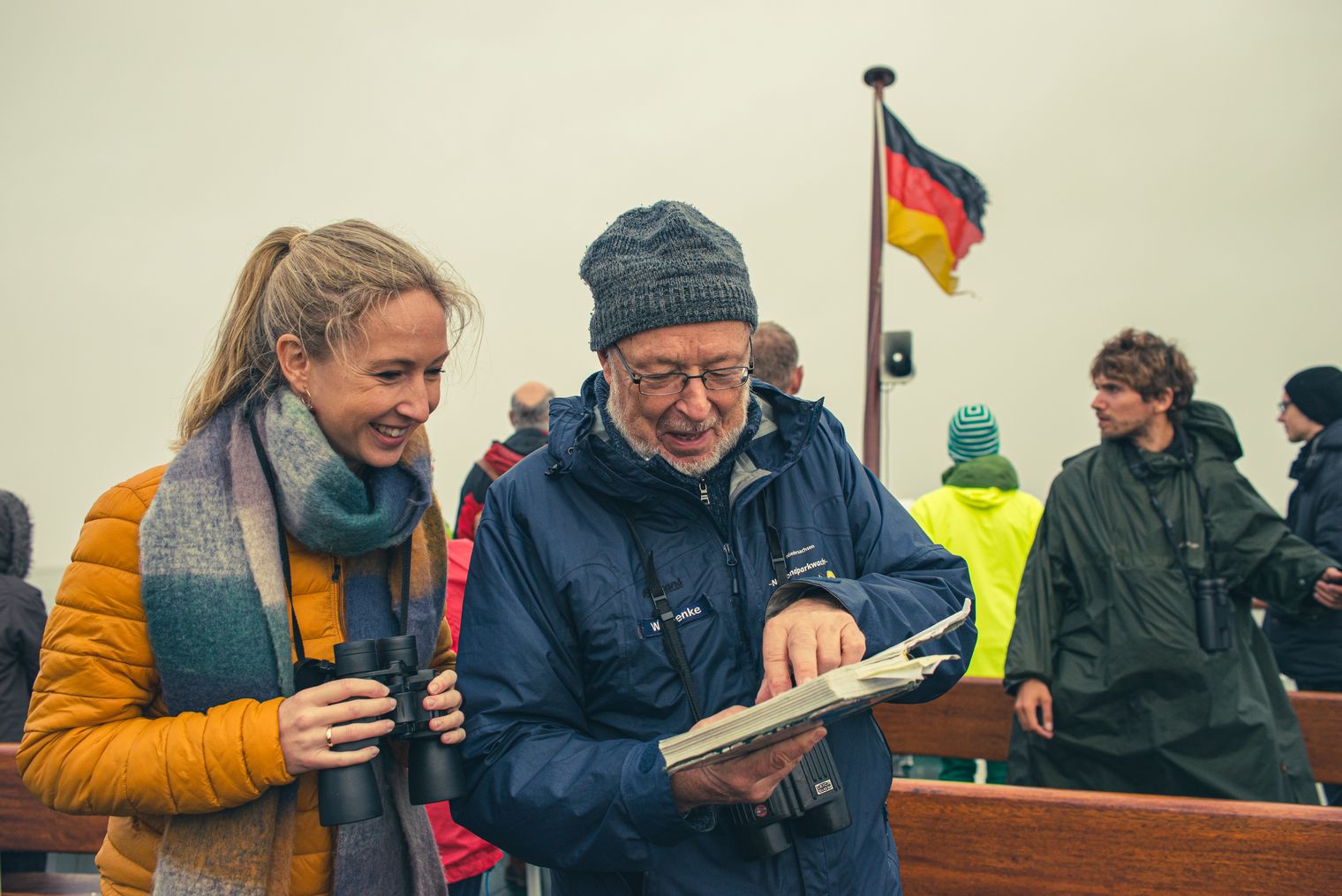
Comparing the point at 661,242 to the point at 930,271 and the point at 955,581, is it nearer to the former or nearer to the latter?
the point at 955,581

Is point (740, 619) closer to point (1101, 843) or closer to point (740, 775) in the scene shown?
point (740, 775)

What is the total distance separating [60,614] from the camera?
1.35 meters

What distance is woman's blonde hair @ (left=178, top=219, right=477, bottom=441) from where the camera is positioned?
1.50 meters

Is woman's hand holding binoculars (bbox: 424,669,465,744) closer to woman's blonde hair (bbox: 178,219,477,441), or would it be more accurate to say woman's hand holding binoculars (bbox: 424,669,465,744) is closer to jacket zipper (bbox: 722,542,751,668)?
jacket zipper (bbox: 722,542,751,668)

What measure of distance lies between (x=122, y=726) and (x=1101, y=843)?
216 centimetres

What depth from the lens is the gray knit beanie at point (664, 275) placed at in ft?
4.95

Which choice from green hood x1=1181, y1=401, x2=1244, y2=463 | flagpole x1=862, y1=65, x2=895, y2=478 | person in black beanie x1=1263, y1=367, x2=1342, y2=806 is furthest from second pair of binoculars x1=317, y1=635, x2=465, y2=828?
flagpole x1=862, y1=65, x2=895, y2=478

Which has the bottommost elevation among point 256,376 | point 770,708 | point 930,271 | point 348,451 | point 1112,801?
point 1112,801

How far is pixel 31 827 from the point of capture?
2.76 metres

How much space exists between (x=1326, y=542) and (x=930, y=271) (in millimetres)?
4776

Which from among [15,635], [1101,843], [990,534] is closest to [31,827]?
[15,635]

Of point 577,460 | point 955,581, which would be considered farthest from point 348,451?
point 955,581

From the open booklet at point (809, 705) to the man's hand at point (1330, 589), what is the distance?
7.99ft

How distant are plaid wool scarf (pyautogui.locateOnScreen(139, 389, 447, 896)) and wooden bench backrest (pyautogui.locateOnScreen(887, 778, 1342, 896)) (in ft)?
4.37
